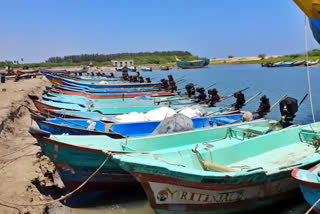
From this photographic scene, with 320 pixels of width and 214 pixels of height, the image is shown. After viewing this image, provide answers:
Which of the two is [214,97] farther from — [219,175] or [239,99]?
[219,175]

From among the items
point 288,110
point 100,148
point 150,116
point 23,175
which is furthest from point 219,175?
point 150,116

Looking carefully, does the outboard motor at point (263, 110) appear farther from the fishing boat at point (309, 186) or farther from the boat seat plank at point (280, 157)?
the fishing boat at point (309, 186)

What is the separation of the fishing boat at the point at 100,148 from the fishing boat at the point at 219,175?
18.2 inches

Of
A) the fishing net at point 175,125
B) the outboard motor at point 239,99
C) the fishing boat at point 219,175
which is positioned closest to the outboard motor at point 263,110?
the outboard motor at point 239,99

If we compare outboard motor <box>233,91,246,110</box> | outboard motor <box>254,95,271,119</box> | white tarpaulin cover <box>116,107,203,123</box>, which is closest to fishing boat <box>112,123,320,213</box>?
white tarpaulin cover <box>116,107,203,123</box>

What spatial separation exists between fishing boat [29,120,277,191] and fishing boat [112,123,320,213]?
0.46m

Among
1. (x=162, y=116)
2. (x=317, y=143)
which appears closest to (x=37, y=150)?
(x=162, y=116)

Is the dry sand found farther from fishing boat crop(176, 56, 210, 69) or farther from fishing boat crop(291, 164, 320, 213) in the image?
fishing boat crop(176, 56, 210, 69)

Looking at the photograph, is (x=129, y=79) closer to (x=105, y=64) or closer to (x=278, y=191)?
(x=278, y=191)

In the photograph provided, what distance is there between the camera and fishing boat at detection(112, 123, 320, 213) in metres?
4.63

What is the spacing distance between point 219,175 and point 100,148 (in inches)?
110

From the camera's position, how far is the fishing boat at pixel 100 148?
19.5 ft

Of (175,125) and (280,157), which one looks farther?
(175,125)

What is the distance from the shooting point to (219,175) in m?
4.62
